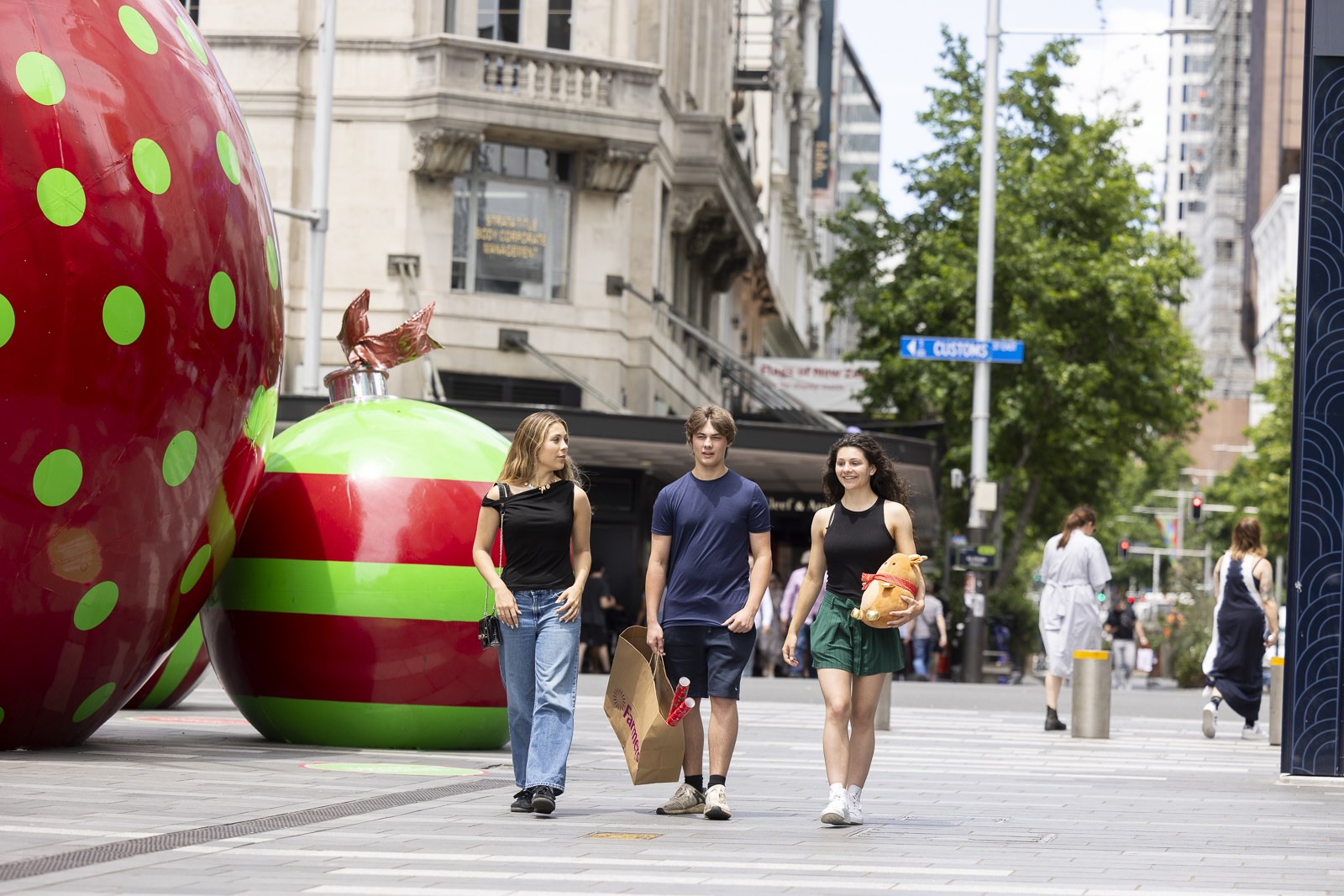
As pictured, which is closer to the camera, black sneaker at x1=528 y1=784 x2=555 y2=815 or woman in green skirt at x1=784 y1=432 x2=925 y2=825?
black sneaker at x1=528 y1=784 x2=555 y2=815

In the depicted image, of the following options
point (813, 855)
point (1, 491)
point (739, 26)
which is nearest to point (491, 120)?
point (739, 26)

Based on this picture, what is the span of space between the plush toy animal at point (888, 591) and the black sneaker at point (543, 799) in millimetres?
1522

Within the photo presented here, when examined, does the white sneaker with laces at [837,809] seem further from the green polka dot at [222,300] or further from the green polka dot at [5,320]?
the green polka dot at [5,320]

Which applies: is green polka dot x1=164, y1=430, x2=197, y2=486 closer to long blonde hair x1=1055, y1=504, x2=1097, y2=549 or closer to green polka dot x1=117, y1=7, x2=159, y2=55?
green polka dot x1=117, y1=7, x2=159, y2=55

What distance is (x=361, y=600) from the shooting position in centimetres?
968

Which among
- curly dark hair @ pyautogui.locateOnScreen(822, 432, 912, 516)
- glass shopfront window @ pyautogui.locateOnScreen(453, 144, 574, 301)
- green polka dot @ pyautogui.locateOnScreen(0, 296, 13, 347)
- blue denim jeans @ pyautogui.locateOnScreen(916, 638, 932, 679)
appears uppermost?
glass shopfront window @ pyautogui.locateOnScreen(453, 144, 574, 301)

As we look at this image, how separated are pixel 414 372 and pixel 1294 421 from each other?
17579 mm

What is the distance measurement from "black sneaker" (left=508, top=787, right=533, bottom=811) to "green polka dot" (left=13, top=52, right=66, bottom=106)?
3806 mm

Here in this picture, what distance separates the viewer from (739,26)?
38.1m

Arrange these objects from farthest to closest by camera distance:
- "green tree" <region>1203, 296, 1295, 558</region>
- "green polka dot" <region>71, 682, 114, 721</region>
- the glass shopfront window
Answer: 1. "green tree" <region>1203, 296, 1295, 558</region>
2. the glass shopfront window
3. "green polka dot" <region>71, 682, 114, 721</region>

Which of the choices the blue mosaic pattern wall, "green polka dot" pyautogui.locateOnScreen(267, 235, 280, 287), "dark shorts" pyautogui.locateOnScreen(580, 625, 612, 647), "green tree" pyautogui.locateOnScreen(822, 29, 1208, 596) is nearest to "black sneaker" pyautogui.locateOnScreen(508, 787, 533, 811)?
"green polka dot" pyautogui.locateOnScreen(267, 235, 280, 287)

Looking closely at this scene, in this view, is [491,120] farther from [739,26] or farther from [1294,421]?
[1294,421]

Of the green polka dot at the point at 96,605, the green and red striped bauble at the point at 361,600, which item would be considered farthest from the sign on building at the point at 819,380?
the green polka dot at the point at 96,605

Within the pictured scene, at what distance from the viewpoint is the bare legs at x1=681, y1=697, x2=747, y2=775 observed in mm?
7855
